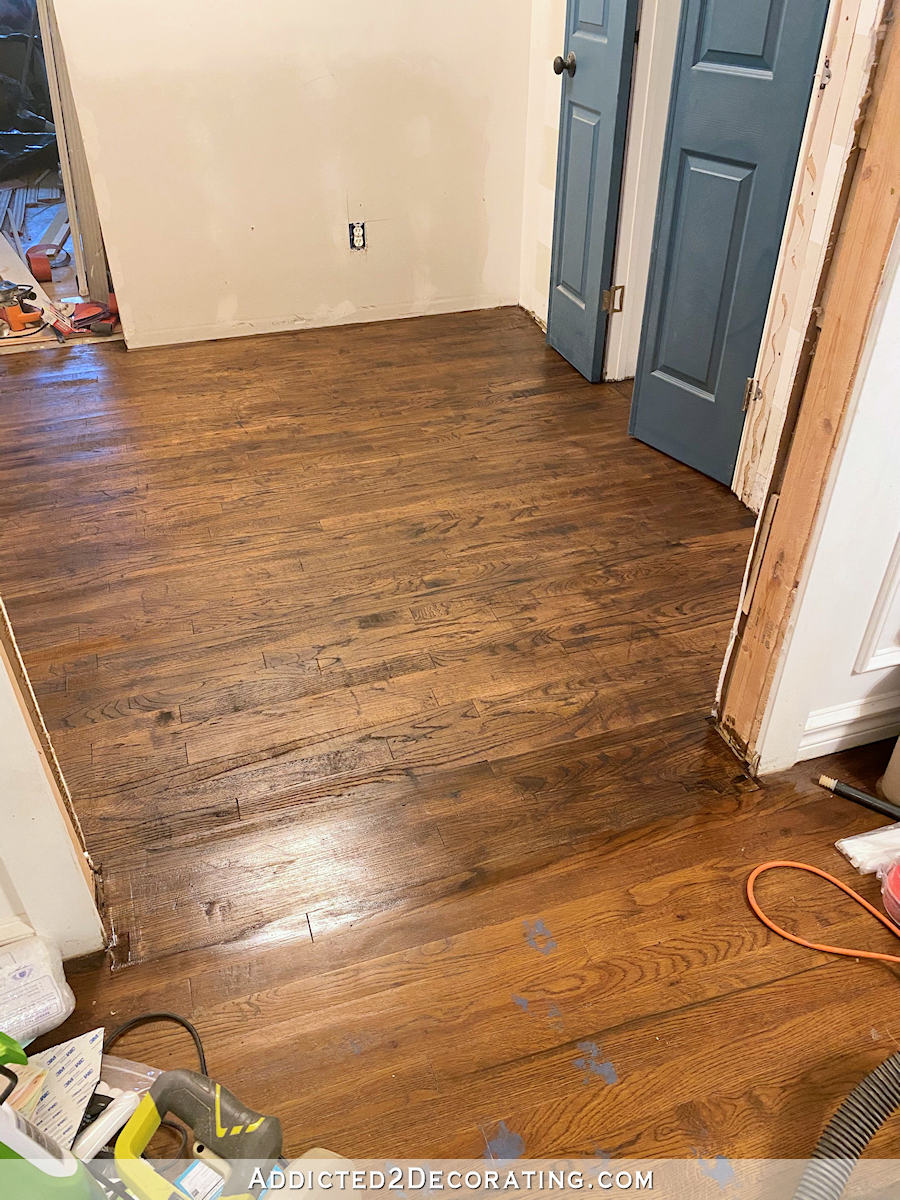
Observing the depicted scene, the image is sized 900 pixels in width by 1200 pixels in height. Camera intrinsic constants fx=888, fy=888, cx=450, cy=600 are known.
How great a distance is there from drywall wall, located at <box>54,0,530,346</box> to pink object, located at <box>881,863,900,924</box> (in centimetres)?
320

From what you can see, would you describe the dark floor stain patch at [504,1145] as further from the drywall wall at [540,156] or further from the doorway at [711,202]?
the drywall wall at [540,156]

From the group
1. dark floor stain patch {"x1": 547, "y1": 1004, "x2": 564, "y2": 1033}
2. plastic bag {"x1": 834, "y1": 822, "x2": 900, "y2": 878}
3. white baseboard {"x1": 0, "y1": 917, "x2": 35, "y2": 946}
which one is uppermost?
white baseboard {"x1": 0, "y1": 917, "x2": 35, "y2": 946}

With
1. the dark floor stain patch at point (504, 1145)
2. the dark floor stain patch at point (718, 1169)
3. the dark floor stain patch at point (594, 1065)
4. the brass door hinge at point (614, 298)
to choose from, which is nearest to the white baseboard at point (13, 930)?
the dark floor stain patch at point (504, 1145)

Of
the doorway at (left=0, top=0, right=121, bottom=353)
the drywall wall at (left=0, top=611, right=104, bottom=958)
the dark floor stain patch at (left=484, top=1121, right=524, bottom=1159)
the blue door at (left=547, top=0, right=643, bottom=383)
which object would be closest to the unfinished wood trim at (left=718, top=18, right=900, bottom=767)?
the dark floor stain patch at (left=484, top=1121, right=524, bottom=1159)

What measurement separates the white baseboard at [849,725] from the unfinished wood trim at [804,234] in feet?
1.51

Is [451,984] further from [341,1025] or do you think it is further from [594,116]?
[594,116]

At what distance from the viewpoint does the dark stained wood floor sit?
4.37 ft

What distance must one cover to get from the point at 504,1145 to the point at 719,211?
2312 millimetres

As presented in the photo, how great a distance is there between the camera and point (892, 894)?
151cm

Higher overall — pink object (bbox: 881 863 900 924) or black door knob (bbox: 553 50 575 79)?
black door knob (bbox: 553 50 575 79)

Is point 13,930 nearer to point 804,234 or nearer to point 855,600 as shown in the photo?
point 855,600

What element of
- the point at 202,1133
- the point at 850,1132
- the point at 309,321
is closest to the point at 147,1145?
the point at 202,1133

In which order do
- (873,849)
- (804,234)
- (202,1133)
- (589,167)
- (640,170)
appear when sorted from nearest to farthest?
(202,1133)
(873,849)
(804,234)
(640,170)
(589,167)

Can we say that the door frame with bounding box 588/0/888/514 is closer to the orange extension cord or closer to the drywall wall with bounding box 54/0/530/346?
the orange extension cord
